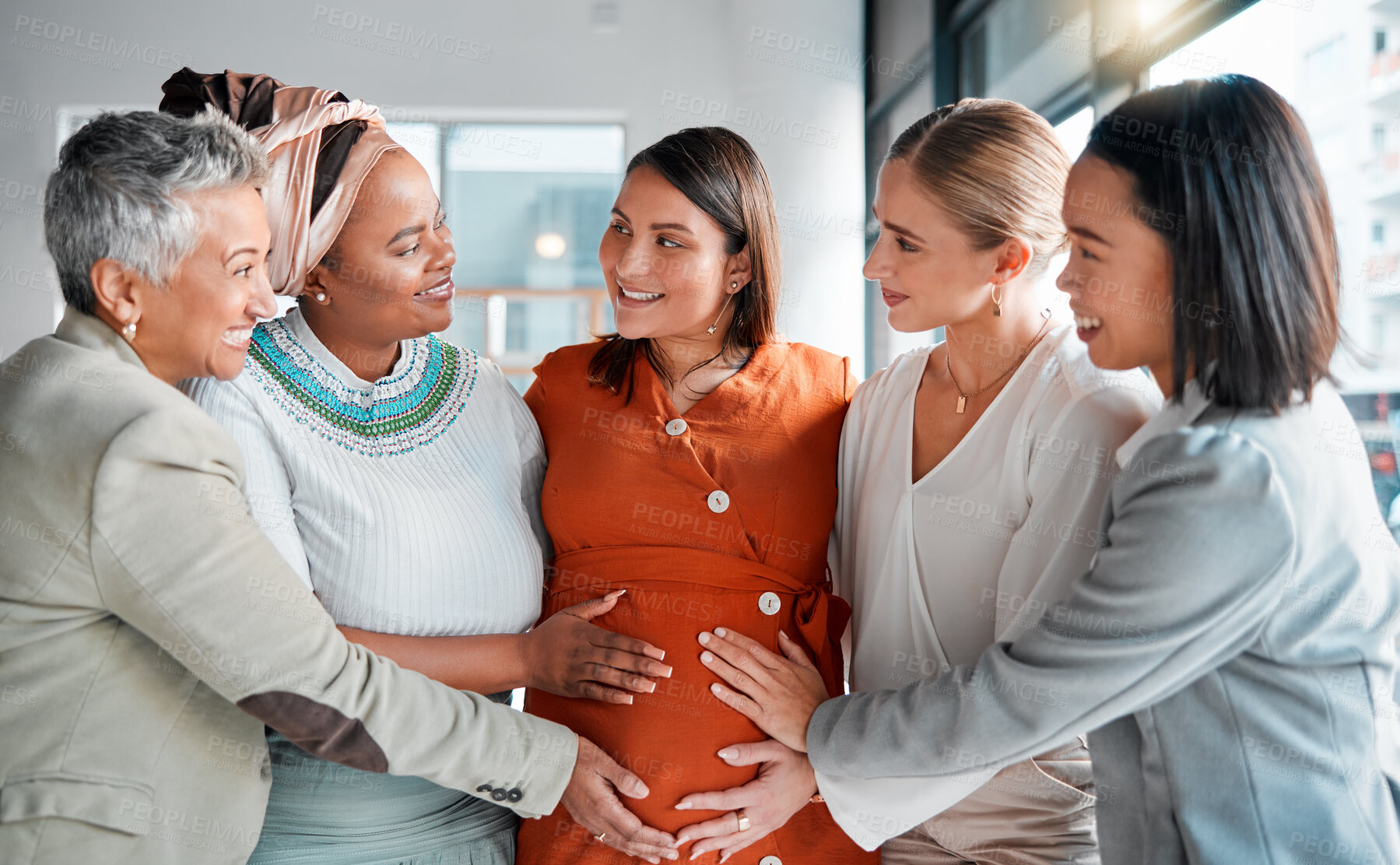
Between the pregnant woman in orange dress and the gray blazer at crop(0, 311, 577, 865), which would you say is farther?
the pregnant woman in orange dress

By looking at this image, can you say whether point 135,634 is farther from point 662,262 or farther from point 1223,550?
point 1223,550

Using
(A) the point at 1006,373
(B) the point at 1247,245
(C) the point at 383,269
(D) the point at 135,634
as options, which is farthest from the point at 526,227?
(B) the point at 1247,245

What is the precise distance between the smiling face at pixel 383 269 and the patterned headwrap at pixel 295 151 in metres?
0.03

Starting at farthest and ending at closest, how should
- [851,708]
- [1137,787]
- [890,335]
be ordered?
[890,335]
[851,708]
[1137,787]

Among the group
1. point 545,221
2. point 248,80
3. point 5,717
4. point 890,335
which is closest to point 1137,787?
point 5,717

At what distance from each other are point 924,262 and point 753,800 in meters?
0.85

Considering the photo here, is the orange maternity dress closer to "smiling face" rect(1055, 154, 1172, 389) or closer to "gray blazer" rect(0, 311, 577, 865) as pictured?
"gray blazer" rect(0, 311, 577, 865)

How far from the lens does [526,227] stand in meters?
6.71

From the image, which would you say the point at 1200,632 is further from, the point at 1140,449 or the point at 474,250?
the point at 474,250

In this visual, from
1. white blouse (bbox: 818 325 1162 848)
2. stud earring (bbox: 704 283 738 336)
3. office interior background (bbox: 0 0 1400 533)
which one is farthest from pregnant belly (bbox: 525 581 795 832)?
office interior background (bbox: 0 0 1400 533)

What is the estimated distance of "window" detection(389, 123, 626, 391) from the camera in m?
6.49

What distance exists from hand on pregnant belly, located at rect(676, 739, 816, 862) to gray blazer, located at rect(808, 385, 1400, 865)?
1.58 feet

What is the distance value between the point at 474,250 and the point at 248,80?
17.5 feet

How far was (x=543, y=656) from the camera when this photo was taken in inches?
61.1
